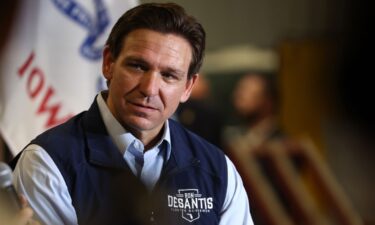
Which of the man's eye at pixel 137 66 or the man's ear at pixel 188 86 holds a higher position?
the man's eye at pixel 137 66

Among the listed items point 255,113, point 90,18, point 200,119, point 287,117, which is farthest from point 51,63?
point 287,117

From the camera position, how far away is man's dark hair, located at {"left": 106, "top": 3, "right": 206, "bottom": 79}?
856 mm

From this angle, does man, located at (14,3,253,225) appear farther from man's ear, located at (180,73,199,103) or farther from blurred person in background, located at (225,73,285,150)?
blurred person in background, located at (225,73,285,150)

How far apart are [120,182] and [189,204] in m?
0.10

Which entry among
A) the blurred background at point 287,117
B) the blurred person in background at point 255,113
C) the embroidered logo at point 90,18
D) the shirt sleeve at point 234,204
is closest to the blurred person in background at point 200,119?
the blurred background at point 287,117

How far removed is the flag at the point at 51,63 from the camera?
1.29 meters

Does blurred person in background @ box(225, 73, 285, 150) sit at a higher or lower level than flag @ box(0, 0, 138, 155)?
lower

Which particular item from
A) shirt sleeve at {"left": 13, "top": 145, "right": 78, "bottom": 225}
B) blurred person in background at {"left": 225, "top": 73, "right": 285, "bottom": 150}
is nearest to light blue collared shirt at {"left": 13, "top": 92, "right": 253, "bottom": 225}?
shirt sleeve at {"left": 13, "top": 145, "right": 78, "bottom": 225}

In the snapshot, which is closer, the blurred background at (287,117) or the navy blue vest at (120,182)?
the navy blue vest at (120,182)

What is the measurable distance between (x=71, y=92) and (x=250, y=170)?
1776 millimetres

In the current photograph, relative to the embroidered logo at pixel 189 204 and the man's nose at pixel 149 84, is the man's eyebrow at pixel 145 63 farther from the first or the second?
the embroidered logo at pixel 189 204

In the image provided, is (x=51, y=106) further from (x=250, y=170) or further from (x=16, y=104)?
(x=250, y=170)

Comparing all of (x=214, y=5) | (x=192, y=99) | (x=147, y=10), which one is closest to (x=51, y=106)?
(x=147, y=10)

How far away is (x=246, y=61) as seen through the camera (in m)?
3.35
